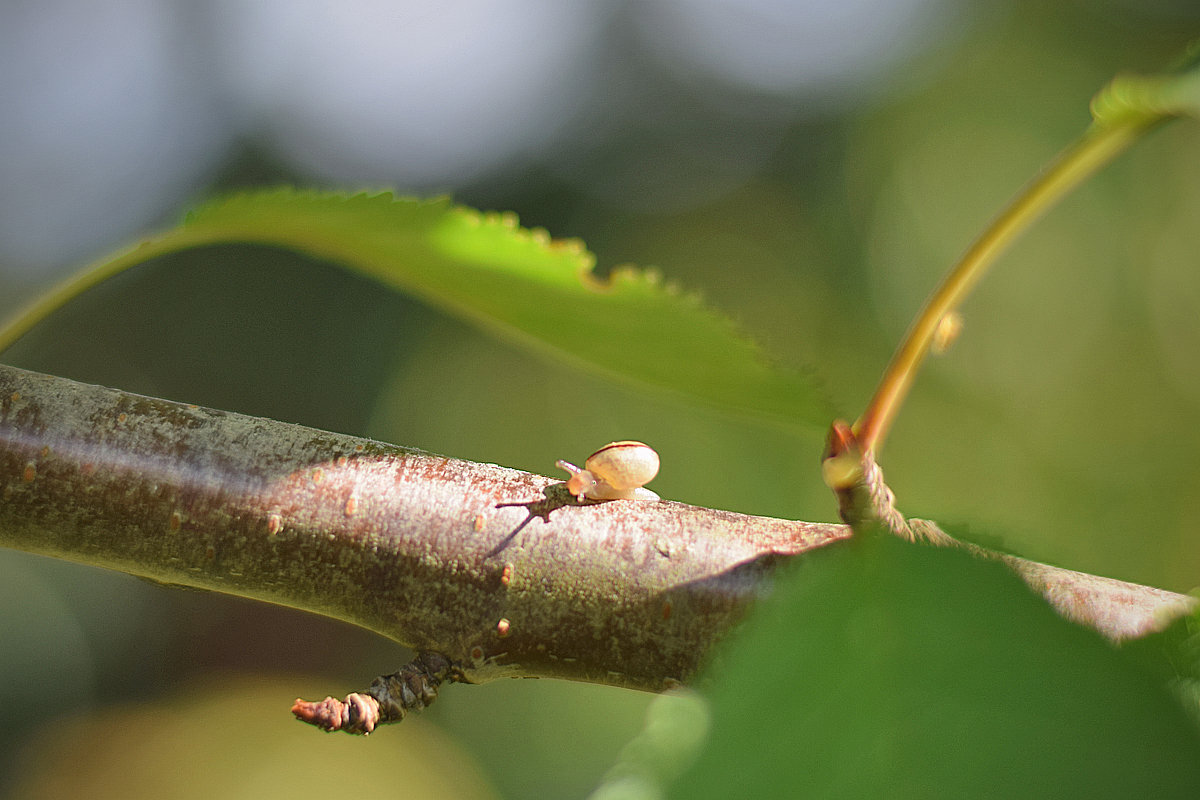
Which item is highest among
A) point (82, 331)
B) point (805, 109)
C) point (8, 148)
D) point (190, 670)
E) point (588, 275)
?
point (805, 109)

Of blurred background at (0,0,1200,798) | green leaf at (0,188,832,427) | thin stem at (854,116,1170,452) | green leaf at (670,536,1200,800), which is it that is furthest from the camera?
blurred background at (0,0,1200,798)

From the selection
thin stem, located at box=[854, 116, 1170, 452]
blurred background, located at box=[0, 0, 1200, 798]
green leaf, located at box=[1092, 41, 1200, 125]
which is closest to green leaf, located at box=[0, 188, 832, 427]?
thin stem, located at box=[854, 116, 1170, 452]

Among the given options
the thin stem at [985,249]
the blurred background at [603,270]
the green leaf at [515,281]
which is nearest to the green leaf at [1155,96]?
the thin stem at [985,249]

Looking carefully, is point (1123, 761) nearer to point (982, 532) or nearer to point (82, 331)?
point (982, 532)

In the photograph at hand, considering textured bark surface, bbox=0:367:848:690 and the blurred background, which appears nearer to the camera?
textured bark surface, bbox=0:367:848:690

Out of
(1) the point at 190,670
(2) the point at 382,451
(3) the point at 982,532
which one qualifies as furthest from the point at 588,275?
(1) the point at 190,670

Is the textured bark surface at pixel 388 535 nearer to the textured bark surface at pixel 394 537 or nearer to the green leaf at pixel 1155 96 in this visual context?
the textured bark surface at pixel 394 537

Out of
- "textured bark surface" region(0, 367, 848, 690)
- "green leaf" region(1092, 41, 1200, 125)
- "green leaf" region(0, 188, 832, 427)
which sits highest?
"green leaf" region(1092, 41, 1200, 125)

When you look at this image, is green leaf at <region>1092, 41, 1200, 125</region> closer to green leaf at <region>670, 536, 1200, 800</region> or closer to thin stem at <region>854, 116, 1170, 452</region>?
thin stem at <region>854, 116, 1170, 452</region>
